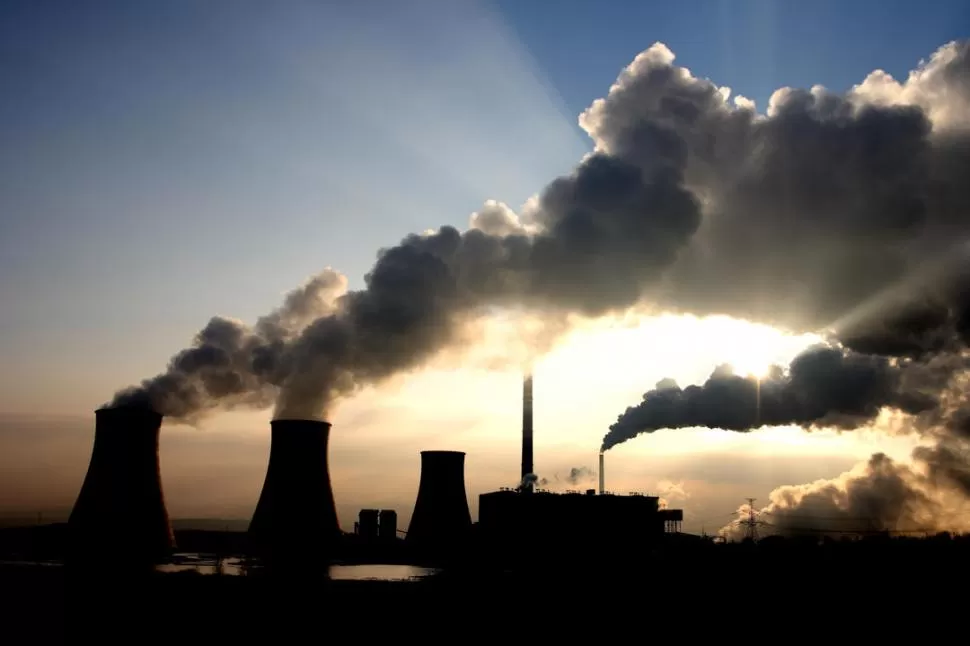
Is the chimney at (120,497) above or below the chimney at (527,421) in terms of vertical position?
below

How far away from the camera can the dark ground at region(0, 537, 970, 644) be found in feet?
65.9

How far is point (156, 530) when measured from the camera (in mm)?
32781

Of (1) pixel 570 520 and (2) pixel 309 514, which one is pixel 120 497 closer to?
(2) pixel 309 514

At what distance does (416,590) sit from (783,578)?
14.5 m

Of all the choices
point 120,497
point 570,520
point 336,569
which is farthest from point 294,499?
point 570,520

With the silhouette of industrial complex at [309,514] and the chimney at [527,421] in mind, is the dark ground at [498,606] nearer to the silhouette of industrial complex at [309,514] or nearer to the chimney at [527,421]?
the silhouette of industrial complex at [309,514]

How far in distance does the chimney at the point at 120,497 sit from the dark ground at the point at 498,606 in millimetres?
1396

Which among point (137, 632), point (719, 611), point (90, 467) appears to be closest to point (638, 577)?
point (719, 611)

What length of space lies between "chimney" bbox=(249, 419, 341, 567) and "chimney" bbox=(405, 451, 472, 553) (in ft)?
19.0

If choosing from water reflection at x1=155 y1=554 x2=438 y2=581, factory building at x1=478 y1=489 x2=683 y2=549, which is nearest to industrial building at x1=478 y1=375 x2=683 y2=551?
factory building at x1=478 y1=489 x2=683 y2=549

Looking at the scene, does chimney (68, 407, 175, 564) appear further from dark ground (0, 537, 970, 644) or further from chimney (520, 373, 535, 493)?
chimney (520, 373, 535, 493)

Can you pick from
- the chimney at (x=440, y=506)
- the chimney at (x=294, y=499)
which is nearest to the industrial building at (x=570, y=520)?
the chimney at (x=440, y=506)

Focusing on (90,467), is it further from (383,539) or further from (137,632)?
(383,539)

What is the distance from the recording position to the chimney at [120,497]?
102 ft
